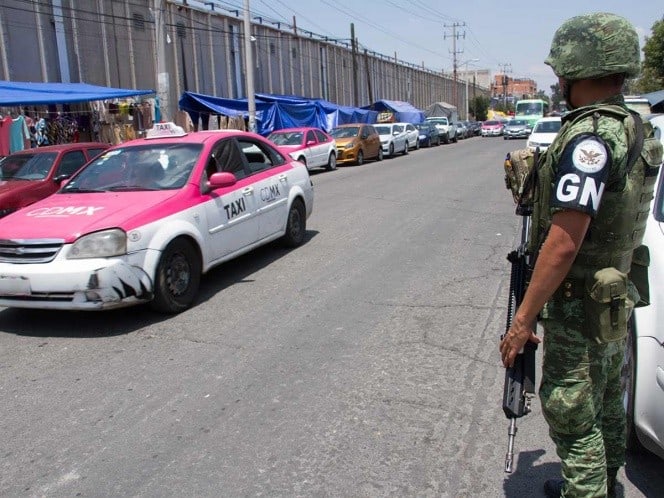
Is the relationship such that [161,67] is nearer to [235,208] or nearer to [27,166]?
[27,166]

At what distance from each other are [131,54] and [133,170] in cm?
2102

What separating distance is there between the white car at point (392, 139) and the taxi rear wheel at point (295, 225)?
18791mm

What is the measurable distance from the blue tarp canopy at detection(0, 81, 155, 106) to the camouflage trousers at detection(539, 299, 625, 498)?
1483cm

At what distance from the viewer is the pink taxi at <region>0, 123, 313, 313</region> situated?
16.8 feet

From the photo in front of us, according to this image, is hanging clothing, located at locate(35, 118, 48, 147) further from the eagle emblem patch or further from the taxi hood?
the eagle emblem patch

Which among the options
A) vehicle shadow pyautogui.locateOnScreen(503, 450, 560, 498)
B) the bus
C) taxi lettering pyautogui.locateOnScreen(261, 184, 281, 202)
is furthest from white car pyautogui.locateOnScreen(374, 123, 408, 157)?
vehicle shadow pyautogui.locateOnScreen(503, 450, 560, 498)

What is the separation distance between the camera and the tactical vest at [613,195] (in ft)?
7.09

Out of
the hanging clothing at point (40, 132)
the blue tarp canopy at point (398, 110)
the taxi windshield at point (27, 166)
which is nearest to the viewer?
the taxi windshield at point (27, 166)

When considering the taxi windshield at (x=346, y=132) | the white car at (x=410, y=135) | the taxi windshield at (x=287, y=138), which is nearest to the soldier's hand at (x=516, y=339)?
the taxi windshield at (x=287, y=138)

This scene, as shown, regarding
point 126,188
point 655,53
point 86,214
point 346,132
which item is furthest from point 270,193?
point 655,53

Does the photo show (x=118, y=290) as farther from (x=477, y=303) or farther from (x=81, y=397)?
(x=477, y=303)

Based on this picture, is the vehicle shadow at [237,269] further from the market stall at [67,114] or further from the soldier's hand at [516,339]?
the market stall at [67,114]

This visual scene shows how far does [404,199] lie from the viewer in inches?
501

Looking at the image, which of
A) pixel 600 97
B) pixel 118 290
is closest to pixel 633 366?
pixel 600 97
